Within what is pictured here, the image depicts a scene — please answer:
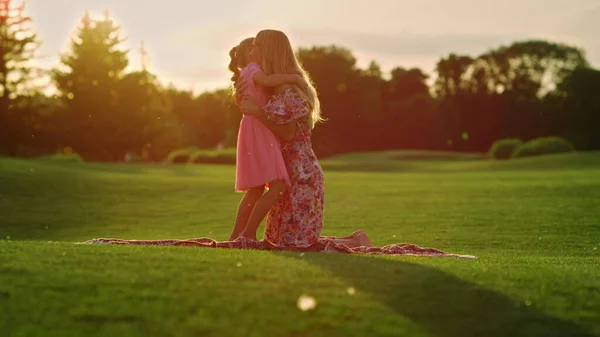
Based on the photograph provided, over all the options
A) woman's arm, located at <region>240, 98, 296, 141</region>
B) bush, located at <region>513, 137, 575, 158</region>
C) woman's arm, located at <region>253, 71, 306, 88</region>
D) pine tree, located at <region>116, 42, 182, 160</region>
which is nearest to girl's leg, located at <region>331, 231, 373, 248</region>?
woman's arm, located at <region>240, 98, 296, 141</region>

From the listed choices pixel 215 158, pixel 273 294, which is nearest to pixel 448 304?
pixel 273 294

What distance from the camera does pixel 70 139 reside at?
59.1m

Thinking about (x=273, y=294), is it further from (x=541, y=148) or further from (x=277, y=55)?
(x=541, y=148)

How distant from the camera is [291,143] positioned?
7.86 meters

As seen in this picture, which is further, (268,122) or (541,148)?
(541,148)

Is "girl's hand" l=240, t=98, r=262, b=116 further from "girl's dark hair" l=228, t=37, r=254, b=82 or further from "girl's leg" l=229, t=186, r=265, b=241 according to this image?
"girl's leg" l=229, t=186, r=265, b=241

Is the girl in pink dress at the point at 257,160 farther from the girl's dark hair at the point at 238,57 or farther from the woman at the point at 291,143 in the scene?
the girl's dark hair at the point at 238,57

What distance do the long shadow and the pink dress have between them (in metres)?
2.08

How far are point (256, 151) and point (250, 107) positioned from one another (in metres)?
0.44

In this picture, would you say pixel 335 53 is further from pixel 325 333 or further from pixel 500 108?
pixel 325 333

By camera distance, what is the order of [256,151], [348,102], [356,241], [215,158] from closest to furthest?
1. [256,151]
2. [356,241]
3. [215,158]
4. [348,102]

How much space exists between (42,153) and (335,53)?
1106 inches

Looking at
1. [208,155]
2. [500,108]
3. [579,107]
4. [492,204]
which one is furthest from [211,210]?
[500,108]

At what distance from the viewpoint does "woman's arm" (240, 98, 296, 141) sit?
7.62 m
